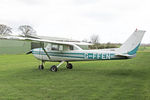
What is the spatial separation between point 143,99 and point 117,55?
4600 millimetres

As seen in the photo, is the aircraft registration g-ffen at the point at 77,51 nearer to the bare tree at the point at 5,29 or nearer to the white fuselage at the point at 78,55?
the white fuselage at the point at 78,55

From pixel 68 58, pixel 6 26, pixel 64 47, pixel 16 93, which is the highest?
pixel 6 26

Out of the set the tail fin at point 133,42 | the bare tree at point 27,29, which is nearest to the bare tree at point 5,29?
the bare tree at point 27,29

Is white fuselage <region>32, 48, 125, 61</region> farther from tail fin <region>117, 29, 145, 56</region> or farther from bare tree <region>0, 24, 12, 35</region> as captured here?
bare tree <region>0, 24, 12, 35</region>

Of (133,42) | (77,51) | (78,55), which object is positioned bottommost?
(78,55)

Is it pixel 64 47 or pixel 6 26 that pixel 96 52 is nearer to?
pixel 64 47

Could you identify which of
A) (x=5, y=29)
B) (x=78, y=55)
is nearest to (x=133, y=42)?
(x=78, y=55)

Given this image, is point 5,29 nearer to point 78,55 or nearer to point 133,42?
point 78,55

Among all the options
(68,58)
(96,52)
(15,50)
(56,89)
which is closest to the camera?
(56,89)

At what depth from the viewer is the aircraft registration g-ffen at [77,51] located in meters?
9.23

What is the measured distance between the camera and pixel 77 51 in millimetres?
10945

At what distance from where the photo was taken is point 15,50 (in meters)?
36.5

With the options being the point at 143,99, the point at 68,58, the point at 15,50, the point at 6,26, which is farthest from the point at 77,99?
the point at 6,26

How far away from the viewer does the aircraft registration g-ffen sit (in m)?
9.23
